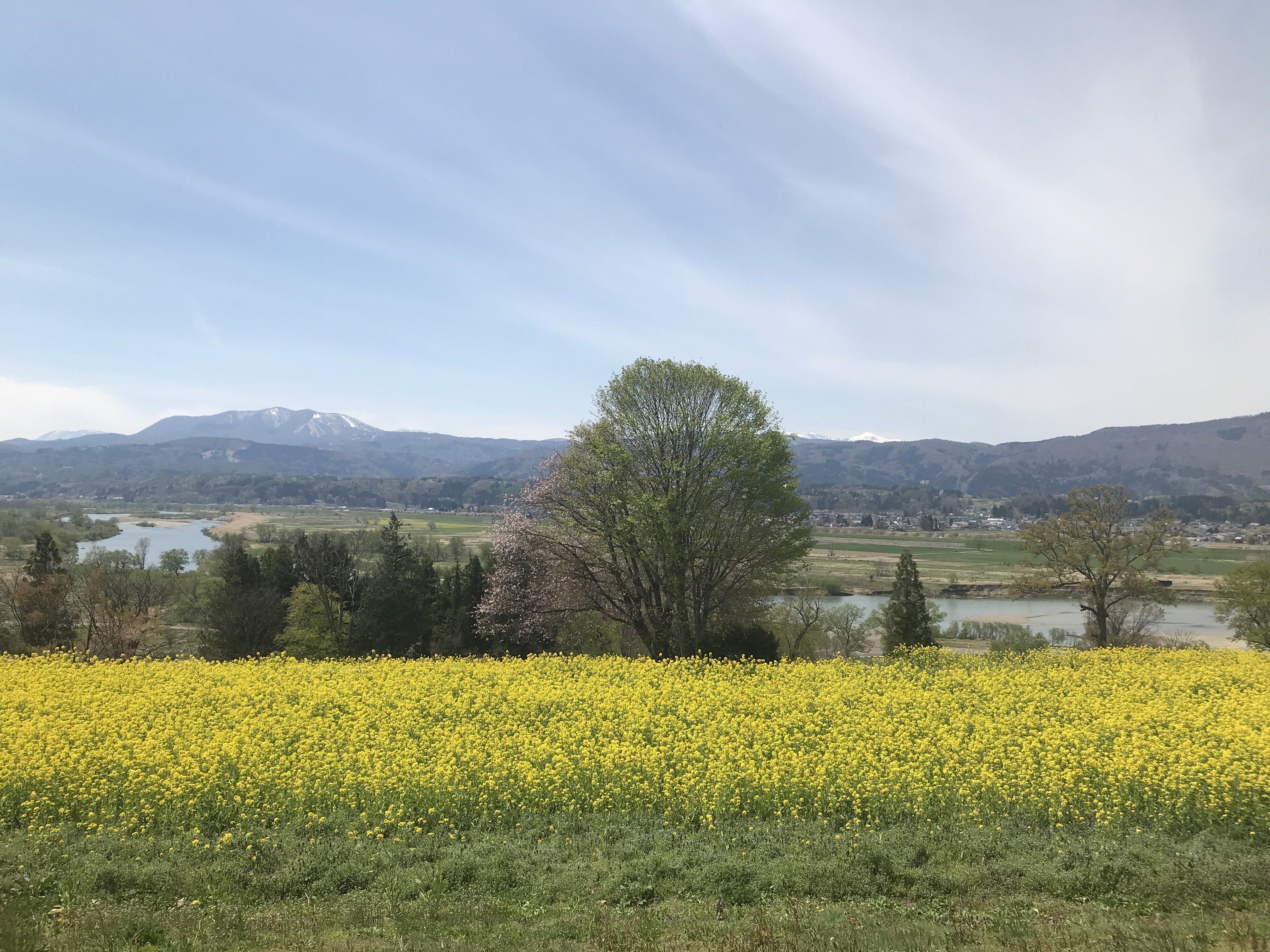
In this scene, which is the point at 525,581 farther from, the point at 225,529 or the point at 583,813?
the point at 225,529

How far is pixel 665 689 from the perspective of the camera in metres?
17.3

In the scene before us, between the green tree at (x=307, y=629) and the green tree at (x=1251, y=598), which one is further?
the green tree at (x=307, y=629)

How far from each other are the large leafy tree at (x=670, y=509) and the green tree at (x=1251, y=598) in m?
29.1

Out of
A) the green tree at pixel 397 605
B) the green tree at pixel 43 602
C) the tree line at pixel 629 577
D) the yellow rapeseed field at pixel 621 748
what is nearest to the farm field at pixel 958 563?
the tree line at pixel 629 577

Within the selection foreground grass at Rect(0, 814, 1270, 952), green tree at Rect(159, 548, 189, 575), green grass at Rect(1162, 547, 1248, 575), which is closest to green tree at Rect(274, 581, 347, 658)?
foreground grass at Rect(0, 814, 1270, 952)

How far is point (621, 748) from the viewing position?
39.7 feet

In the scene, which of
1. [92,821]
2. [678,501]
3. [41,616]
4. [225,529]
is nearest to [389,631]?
[41,616]

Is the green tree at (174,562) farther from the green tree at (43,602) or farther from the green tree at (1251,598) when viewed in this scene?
the green tree at (1251,598)

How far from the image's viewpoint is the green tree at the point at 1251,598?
38.8 metres

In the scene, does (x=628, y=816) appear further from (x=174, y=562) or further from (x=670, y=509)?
(x=174, y=562)

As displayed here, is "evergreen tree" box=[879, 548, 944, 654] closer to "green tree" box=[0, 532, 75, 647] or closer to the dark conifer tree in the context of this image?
the dark conifer tree

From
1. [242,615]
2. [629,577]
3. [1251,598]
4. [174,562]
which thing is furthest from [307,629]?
[174,562]

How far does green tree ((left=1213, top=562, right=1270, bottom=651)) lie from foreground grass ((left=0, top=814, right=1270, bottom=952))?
3868 cm

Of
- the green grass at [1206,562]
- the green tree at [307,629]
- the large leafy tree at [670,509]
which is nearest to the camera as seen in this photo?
the large leafy tree at [670,509]
